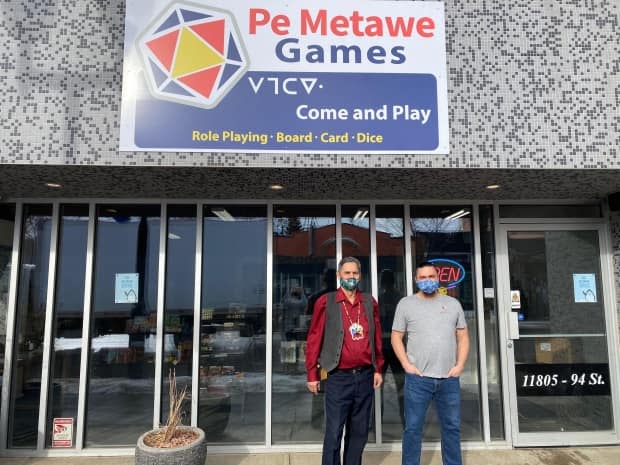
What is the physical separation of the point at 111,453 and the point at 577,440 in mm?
4521

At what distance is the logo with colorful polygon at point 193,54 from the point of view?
3689 mm

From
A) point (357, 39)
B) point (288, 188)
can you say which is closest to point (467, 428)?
point (288, 188)

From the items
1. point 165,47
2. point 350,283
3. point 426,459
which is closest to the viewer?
point 350,283

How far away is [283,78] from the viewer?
147 inches

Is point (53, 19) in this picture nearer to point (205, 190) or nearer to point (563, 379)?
point (205, 190)

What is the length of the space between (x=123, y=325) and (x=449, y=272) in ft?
10.9

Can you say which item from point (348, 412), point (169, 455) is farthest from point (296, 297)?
point (169, 455)

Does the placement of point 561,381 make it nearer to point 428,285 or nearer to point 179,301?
point 428,285

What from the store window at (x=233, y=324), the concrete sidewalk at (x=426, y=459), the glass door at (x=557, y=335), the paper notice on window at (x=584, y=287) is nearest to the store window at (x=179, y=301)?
the store window at (x=233, y=324)

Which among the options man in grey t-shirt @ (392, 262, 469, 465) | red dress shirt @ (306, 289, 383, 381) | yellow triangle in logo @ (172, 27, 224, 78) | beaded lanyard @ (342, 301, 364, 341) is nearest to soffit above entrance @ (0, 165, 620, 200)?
yellow triangle in logo @ (172, 27, 224, 78)

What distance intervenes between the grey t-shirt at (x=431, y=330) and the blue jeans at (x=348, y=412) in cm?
42

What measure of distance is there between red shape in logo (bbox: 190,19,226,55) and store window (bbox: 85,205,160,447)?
1.82m

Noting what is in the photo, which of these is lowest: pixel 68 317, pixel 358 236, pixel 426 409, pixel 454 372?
pixel 426 409

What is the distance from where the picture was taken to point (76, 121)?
3646 millimetres
